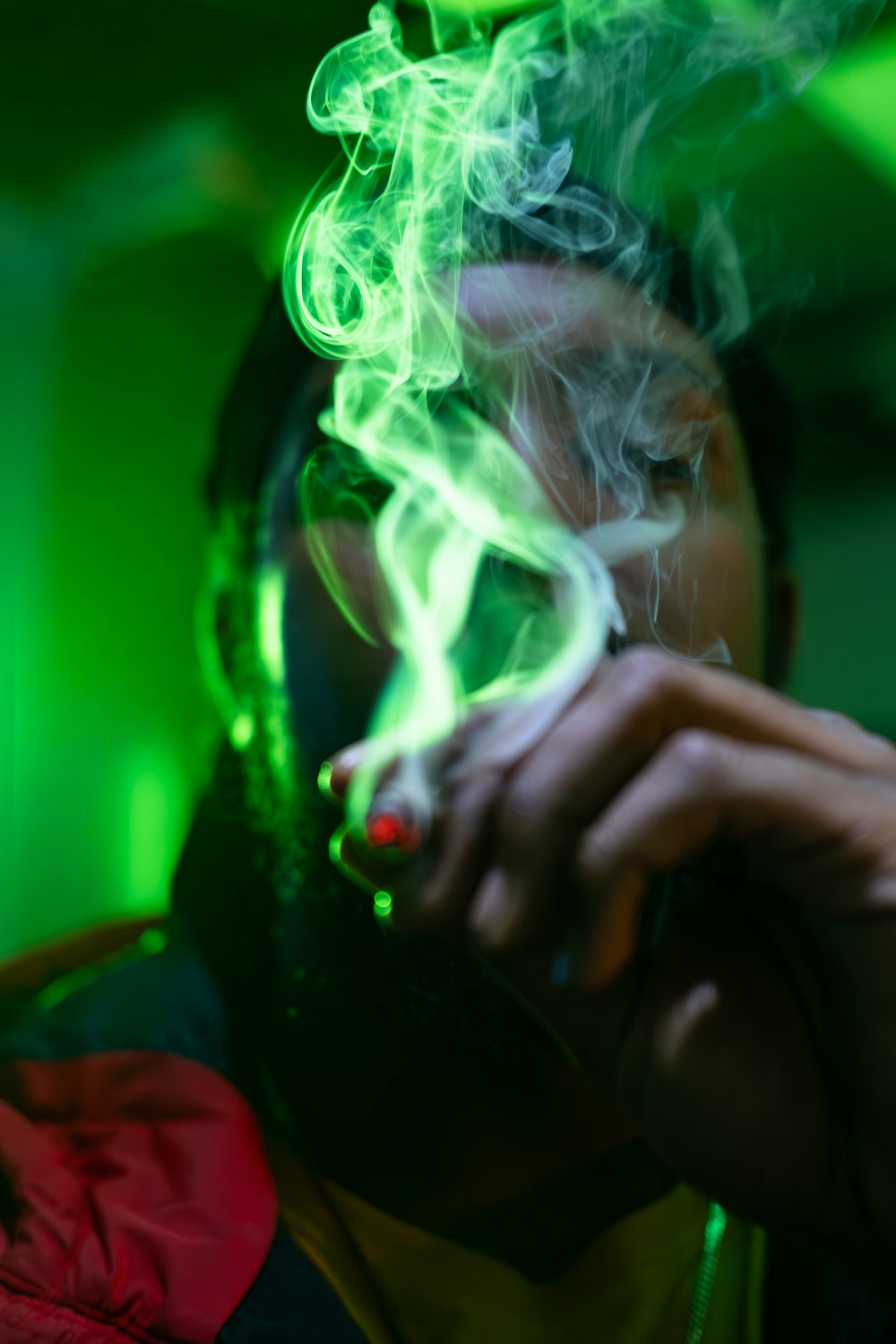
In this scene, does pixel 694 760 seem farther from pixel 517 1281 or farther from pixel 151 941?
pixel 151 941

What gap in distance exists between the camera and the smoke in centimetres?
59

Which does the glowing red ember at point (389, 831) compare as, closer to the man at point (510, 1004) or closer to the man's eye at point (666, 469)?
the man at point (510, 1004)

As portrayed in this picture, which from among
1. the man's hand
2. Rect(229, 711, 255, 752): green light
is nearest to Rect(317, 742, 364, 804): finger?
the man's hand

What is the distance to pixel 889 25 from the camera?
0.70m

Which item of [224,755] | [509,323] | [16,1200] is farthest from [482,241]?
[16,1200]

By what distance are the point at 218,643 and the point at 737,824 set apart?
49 centimetres

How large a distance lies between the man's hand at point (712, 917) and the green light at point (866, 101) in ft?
1.82

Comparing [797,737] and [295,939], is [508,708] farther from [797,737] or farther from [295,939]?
[295,939]

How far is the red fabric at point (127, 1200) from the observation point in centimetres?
45

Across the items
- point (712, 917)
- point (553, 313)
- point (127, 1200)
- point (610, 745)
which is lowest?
point (127, 1200)

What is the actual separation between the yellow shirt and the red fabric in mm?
38

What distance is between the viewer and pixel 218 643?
782mm

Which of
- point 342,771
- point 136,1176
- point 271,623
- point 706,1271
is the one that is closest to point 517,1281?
point 706,1271

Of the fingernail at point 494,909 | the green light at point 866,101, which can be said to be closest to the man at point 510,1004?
the fingernail at point 494,909
